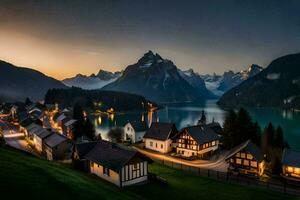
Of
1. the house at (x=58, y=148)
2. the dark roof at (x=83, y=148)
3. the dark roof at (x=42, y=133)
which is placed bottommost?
the house at (x=58, y=148)

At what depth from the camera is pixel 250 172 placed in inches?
2074

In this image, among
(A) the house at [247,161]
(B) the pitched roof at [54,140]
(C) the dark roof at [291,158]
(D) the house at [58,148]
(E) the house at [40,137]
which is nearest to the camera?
(C) the dark roof at [291,158]

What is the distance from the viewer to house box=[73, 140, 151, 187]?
3834 centimetres

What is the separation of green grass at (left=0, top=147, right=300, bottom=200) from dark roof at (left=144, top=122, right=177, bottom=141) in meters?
18.9

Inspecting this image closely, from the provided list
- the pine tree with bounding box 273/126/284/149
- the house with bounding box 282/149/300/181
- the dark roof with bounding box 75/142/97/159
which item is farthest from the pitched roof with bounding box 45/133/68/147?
the pine tree with bounding box 273/126/284/149

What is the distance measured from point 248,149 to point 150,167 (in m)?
20.4

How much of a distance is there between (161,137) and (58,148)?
Result: 27.8m

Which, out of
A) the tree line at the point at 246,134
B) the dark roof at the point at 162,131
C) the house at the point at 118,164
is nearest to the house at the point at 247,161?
the tree line at the point at 246,134

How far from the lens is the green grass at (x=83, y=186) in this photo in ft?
73.6

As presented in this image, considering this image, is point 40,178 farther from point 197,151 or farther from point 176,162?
point 197,151

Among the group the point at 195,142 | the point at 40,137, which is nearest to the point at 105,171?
the point at 195,142

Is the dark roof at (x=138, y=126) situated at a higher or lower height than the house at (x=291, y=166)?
higher

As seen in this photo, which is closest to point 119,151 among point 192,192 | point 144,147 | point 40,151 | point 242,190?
point 192,192

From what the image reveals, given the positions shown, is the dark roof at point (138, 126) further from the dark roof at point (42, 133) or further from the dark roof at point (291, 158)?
the dark roof at point (291, 158)
